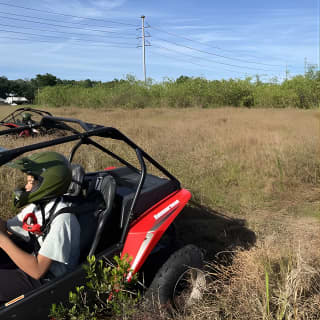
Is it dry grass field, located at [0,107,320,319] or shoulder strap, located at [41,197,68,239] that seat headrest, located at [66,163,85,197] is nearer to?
shoulder strap, located at [41,197,68,239]

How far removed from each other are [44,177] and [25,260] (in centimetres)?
43

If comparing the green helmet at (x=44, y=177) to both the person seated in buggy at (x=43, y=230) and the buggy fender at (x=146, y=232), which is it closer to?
the person seated in buggy at (x=43, y=230)

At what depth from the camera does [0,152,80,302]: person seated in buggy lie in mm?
1704

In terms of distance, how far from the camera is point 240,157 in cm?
655

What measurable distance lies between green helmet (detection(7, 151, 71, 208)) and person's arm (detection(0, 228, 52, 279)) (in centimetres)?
20

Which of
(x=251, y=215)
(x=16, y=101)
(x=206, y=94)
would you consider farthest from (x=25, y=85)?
(x=251, y=215)

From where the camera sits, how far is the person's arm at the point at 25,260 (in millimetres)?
1630

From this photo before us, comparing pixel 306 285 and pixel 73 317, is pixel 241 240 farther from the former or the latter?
pixel 73 317

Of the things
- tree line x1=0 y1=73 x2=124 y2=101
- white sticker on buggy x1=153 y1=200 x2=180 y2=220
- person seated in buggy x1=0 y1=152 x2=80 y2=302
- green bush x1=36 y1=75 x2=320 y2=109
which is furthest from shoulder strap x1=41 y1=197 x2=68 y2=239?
tree line x1=0 y1=73 x2=124 y2=101

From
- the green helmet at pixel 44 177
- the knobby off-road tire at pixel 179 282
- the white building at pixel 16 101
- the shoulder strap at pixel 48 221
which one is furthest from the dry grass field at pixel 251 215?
the white building at pixel 16 101

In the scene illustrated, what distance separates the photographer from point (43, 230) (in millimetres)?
1880

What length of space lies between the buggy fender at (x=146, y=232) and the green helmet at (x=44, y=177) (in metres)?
0.54

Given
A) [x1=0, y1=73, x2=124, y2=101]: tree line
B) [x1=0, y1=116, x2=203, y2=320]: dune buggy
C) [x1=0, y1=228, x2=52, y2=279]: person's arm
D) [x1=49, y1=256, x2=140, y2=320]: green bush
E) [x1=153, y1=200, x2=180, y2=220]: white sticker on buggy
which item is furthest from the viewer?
[x1=0, y1=73, x2=124, y2=101]: tree line

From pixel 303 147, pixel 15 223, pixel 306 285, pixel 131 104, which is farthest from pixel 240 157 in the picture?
pixel 131 104
